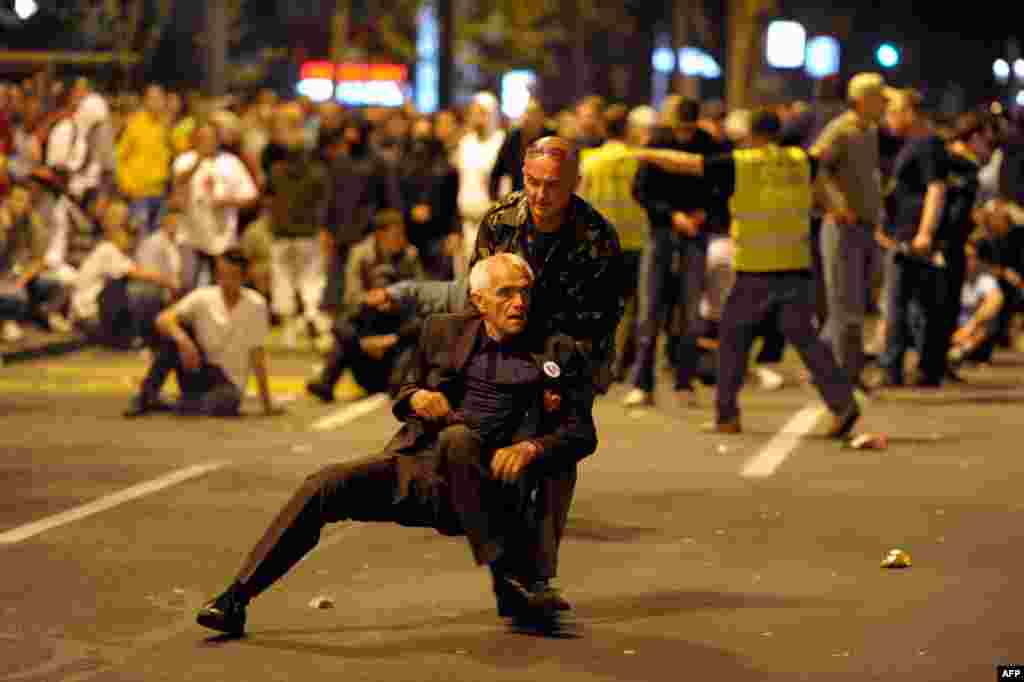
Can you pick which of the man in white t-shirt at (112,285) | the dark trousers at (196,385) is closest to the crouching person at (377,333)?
the dark trousers at (196,385)

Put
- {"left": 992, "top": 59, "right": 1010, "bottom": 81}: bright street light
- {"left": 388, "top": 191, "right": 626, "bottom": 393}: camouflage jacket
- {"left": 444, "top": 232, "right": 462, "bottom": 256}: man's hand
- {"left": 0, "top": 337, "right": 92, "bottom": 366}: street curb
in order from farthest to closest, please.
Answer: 1. {"left": 992, "top": 59, "right": 1010, "bottom": 81}: bright street light
2. {"left": 444, "top": 232, "right": 462, "bottom": 256}: man's hand
3. {"left": 0, "top": 337, "right": 92, "bottom": 366}: street curb
4. {"left": 388, "top": 191, "right": 626, "bottom": 393}: camouflage jacket

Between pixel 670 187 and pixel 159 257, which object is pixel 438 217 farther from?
pixel 670 187

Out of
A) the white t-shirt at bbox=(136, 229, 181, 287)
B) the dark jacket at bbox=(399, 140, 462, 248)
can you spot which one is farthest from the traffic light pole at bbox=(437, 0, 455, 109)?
the white t-shirt at bbox=(136, 229, 181, 287)

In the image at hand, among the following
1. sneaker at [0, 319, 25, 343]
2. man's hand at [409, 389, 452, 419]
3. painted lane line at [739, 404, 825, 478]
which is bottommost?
sneaker at [0, 319, 25, 343]

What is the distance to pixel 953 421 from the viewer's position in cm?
1664

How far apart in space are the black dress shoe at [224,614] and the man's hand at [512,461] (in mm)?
951

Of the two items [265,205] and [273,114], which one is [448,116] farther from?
[265,205]

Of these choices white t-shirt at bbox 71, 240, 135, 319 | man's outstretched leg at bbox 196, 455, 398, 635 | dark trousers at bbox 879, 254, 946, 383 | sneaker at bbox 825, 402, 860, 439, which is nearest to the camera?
man's outstretched leg at bbox 196, 455, 398, 635

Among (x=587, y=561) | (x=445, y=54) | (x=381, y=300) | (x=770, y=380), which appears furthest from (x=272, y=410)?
(x=445, y=54)

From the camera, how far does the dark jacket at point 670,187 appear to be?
17.5 metres

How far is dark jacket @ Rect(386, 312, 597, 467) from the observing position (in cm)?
902

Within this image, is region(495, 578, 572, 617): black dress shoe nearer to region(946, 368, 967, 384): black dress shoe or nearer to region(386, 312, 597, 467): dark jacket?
region(386, 312, 597, 467): dark jacket

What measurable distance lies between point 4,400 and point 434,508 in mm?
9517

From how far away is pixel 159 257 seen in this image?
20672 mm
